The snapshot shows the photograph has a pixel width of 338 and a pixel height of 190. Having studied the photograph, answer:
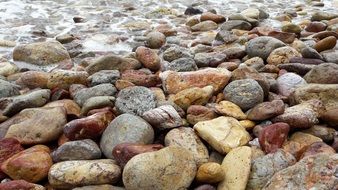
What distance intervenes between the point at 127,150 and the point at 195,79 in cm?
146

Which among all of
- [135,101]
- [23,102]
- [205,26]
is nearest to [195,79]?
[135,101]

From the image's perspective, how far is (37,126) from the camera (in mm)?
3621

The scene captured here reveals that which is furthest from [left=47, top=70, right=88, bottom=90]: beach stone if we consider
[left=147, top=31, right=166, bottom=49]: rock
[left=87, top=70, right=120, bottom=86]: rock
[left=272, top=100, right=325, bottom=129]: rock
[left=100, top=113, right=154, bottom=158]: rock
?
[left=272, top=100, right=325, bottom=129]: rock

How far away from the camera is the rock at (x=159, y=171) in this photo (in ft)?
9.31

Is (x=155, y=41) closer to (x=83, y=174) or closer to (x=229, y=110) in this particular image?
(x=229, y=110)

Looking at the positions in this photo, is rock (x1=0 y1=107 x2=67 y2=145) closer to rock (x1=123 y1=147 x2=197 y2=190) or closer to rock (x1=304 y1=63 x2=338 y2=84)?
rock (x1=123 y1=147 x2=197 y2=190)

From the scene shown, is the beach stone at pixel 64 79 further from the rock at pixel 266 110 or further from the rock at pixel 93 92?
the rock at pixel 266 110

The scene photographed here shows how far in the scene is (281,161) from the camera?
299 cm

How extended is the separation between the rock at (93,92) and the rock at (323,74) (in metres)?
2.01

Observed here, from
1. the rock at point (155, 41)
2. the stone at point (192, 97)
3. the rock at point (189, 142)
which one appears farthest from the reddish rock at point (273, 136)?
the rock at point (155, 41)

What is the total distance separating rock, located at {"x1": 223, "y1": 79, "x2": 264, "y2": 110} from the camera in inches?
149

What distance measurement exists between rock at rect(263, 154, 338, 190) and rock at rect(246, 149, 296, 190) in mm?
315

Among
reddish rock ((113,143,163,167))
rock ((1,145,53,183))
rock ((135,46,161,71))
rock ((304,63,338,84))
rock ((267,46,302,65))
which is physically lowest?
rock ((1,145,53,183))

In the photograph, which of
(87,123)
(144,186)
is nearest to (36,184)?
(87,123)
